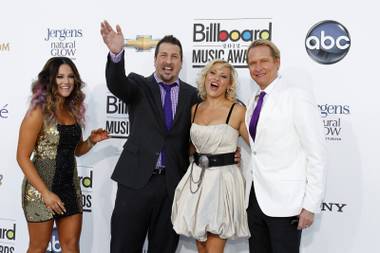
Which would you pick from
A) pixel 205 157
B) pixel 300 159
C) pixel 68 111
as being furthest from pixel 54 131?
pixel 300 159

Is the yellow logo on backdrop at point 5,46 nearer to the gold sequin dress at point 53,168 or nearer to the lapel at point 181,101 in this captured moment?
the gold sequin dress at point 53,168

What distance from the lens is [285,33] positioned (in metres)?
2.82

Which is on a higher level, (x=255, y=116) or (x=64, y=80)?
(x=64, y=80)

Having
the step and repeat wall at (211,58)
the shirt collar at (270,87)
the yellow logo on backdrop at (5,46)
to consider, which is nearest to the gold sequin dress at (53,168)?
the step and repeat wall at (211,58)

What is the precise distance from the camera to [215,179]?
2.45 metres

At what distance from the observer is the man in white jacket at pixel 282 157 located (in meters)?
2.05

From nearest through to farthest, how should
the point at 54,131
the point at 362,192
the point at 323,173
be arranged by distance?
the point at 323,173 < the point at 54,131 < the point at 362,192

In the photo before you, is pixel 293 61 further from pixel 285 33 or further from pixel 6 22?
pixel 6 22

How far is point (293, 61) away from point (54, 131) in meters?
1.57

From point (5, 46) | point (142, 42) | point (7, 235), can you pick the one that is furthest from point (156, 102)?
point (7, 235)

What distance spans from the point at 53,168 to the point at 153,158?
1.91ft

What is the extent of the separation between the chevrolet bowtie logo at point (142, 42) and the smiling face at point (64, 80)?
2.36 feet

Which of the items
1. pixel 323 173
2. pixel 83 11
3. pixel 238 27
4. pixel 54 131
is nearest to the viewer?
pixel 323 173

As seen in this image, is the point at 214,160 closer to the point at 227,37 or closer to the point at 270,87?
the point at 270,87
